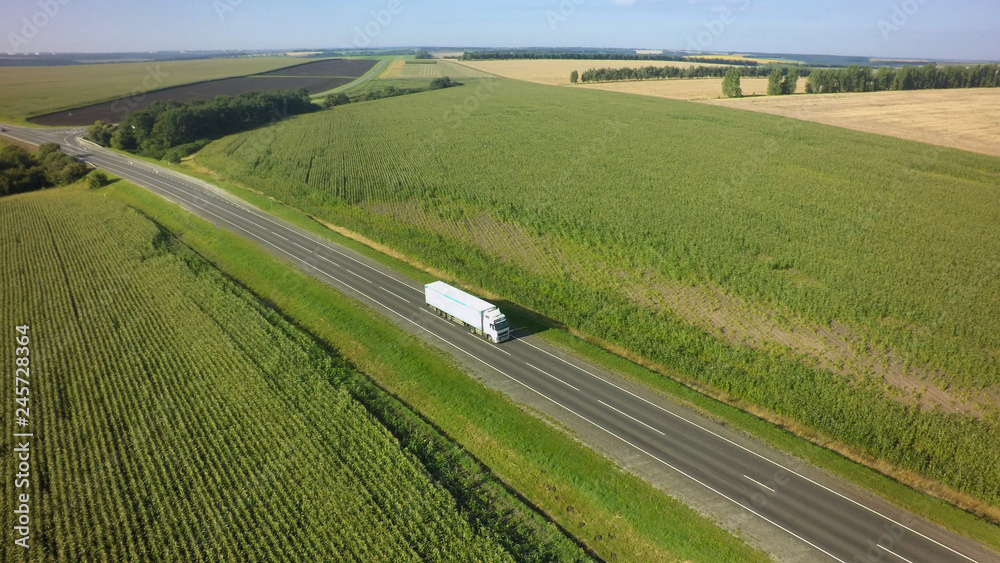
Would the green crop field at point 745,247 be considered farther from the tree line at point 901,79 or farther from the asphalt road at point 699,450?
the tree line at point 901,79

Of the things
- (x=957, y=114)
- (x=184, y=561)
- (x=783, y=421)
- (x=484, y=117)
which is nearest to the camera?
(x=184, y=561)

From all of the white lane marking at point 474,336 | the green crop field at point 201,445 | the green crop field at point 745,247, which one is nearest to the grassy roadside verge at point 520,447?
the green crop field at point 201,445

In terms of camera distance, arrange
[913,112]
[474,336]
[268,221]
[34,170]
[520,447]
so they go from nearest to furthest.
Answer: [520,447] < [474,336] < [268,221] < [34,170] < [913,112]

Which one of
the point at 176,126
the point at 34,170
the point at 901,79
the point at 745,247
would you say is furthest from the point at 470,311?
the point at 901,79

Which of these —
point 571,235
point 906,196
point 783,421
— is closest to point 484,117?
point 571,235

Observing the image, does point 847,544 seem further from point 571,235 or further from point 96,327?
point 96,327

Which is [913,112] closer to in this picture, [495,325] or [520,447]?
[495,325]

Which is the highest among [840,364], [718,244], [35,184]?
[35,184]
